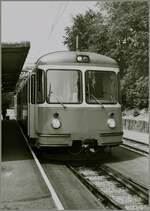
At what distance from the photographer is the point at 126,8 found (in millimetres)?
28562

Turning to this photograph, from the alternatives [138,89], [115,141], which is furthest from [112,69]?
[138,89]

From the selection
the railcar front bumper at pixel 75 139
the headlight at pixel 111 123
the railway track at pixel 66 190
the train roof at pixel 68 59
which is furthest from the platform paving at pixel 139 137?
the railway track at pixel 66 190

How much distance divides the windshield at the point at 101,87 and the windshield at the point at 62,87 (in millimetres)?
297

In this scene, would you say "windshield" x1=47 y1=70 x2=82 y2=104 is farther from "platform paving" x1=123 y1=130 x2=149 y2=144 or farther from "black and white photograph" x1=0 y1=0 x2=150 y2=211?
"platform paving" x1=123 y1=130 x2=149 y2=144

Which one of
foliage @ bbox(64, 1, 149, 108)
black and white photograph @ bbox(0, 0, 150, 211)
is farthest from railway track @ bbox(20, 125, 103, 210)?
foliage @ bbox(64, 1, 149, 108)

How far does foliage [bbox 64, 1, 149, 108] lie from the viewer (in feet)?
86.0

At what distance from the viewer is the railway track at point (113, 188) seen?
293 inches

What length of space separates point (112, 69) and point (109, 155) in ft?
8.23

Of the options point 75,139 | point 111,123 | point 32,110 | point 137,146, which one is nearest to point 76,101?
point 75,139

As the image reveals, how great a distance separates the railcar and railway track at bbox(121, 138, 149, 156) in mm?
2681

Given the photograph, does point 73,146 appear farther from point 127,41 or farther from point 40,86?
point 127,41

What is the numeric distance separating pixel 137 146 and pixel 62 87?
6.10m

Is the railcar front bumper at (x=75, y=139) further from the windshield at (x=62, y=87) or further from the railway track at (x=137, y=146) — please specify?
the railway track at (x=137, y=146)

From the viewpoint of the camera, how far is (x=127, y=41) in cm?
2945
